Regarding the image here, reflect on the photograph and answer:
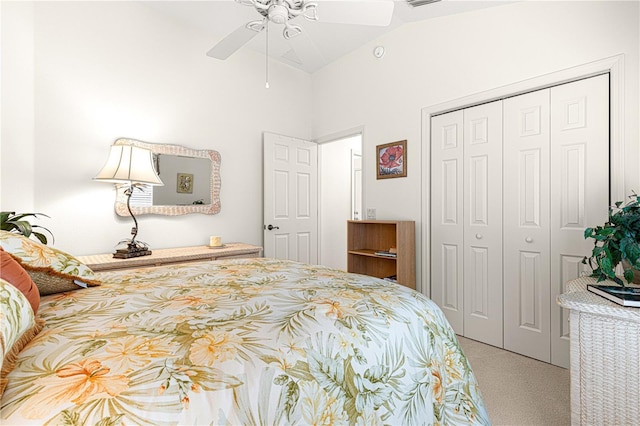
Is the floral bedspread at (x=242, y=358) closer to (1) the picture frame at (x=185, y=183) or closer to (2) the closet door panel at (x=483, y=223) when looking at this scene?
(2) the closet door panel at (x=483, y=223)

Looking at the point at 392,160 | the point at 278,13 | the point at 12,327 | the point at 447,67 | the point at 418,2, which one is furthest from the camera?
the point at 392,160

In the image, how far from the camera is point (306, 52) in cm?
378

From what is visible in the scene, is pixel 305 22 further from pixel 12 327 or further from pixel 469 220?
pixel 12 327

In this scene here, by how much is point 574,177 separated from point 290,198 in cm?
278

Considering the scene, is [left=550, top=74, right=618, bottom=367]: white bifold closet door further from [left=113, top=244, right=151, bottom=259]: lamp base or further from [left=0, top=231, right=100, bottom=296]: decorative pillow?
[left=113, top=244, right=151, bottom=259]: lamp base

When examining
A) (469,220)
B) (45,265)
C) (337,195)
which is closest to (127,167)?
(45,265)

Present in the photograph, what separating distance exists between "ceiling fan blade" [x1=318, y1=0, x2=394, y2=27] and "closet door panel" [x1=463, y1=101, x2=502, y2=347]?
4.25 ft

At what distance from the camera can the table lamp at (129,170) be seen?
2443 mm

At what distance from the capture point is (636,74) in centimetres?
198

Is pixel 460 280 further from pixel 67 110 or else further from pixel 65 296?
pixel 67 110

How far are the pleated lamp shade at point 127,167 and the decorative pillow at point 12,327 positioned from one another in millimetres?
1941

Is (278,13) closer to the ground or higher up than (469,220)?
higher up

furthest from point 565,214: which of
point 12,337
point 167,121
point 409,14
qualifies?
point 167,121

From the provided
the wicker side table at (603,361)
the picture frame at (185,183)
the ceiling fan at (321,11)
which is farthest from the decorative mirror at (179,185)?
the wicker side table at (603,361)
